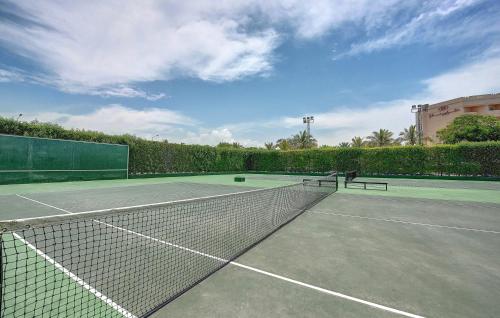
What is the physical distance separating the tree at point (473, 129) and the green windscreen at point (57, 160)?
47627 mm

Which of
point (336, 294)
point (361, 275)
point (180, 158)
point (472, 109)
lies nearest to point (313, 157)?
point (180, 158)

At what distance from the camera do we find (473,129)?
129ft

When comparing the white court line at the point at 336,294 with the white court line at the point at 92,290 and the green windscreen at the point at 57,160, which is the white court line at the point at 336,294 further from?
the green windscreen at the point at 57,160

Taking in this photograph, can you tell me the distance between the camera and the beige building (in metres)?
57.9

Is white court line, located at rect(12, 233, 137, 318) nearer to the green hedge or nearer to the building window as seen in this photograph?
the green hedge

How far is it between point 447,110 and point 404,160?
1998 inches

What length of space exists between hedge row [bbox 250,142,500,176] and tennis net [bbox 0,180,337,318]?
25.8 m

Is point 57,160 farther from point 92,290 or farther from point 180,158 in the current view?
point 92,290

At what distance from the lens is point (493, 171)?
79.2ft

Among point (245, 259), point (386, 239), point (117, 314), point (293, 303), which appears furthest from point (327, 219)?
point (117, 314)

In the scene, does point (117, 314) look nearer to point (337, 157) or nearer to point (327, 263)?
point (327, 263)

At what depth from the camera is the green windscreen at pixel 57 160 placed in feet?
56.6

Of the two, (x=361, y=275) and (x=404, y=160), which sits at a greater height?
(x=404, y=160)

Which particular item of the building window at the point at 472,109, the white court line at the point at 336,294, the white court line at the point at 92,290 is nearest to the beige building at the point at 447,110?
the building window at the point at 472,109
